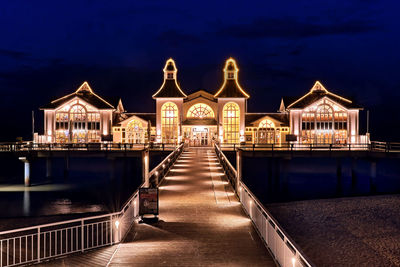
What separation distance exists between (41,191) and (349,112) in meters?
34.9

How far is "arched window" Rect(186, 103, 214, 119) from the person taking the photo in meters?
49.9

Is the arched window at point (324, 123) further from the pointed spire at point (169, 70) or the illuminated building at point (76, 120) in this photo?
the illuminated building at point (76, 120)

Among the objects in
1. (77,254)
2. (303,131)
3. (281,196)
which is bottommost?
(281,196)

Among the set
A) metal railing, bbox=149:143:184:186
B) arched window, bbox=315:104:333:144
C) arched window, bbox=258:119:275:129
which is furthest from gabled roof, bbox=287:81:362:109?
metal railing, bbox=149:143:184:186

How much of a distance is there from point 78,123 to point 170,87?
1235 cm

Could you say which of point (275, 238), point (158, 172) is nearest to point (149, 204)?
point (275, 238)

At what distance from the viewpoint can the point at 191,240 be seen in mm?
10484

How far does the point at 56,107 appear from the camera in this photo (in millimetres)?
47906

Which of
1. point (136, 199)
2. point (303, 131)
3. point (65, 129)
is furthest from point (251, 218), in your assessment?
point (65, 129)

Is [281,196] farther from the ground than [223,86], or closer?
closer

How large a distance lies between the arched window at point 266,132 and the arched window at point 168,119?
10.5 m

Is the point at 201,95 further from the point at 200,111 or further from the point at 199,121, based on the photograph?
the point at 199,121

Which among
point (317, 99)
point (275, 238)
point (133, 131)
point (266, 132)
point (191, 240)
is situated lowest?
point (191, 240)

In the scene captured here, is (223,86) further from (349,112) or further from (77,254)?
(77,254)
